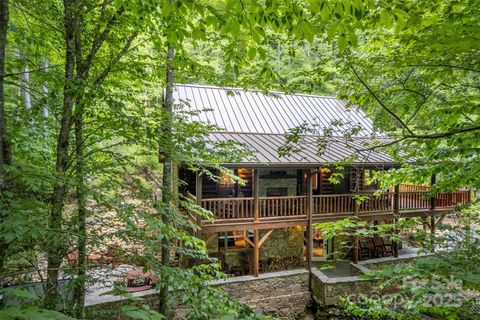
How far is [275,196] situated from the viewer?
41.3ft

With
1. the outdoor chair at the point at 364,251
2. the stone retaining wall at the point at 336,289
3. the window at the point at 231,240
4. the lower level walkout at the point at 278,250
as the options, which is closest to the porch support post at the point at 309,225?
the lower level walkout at the point at 278,250

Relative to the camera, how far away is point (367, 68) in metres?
3.80

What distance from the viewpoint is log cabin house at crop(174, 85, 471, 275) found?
10.6 m

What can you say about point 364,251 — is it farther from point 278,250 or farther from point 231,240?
point 231,240

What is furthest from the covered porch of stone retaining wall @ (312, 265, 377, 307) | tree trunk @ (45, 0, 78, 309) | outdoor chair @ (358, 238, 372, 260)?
tree trunk @ (45, 0, 78, 309)

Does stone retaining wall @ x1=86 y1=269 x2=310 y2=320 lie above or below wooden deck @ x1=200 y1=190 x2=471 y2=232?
below

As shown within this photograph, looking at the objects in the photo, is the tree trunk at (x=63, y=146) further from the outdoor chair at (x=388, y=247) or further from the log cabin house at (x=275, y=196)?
the outdoor chair at (x=388, y=247)

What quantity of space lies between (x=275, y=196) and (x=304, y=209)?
1660 millimetres

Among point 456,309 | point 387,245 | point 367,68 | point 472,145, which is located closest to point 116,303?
point 456,309

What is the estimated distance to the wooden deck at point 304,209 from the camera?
33.6ft

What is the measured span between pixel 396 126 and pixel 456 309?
9.01ft

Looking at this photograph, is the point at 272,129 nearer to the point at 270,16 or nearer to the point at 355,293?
the point at 355,293

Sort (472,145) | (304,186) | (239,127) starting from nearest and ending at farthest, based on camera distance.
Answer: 1. (472,145)
2. (239,127)
3. (304,186)

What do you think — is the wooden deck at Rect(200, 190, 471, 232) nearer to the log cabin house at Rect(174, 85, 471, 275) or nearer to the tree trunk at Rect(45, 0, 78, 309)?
the log cabin house at Rect(174, 85, 471, 275)
